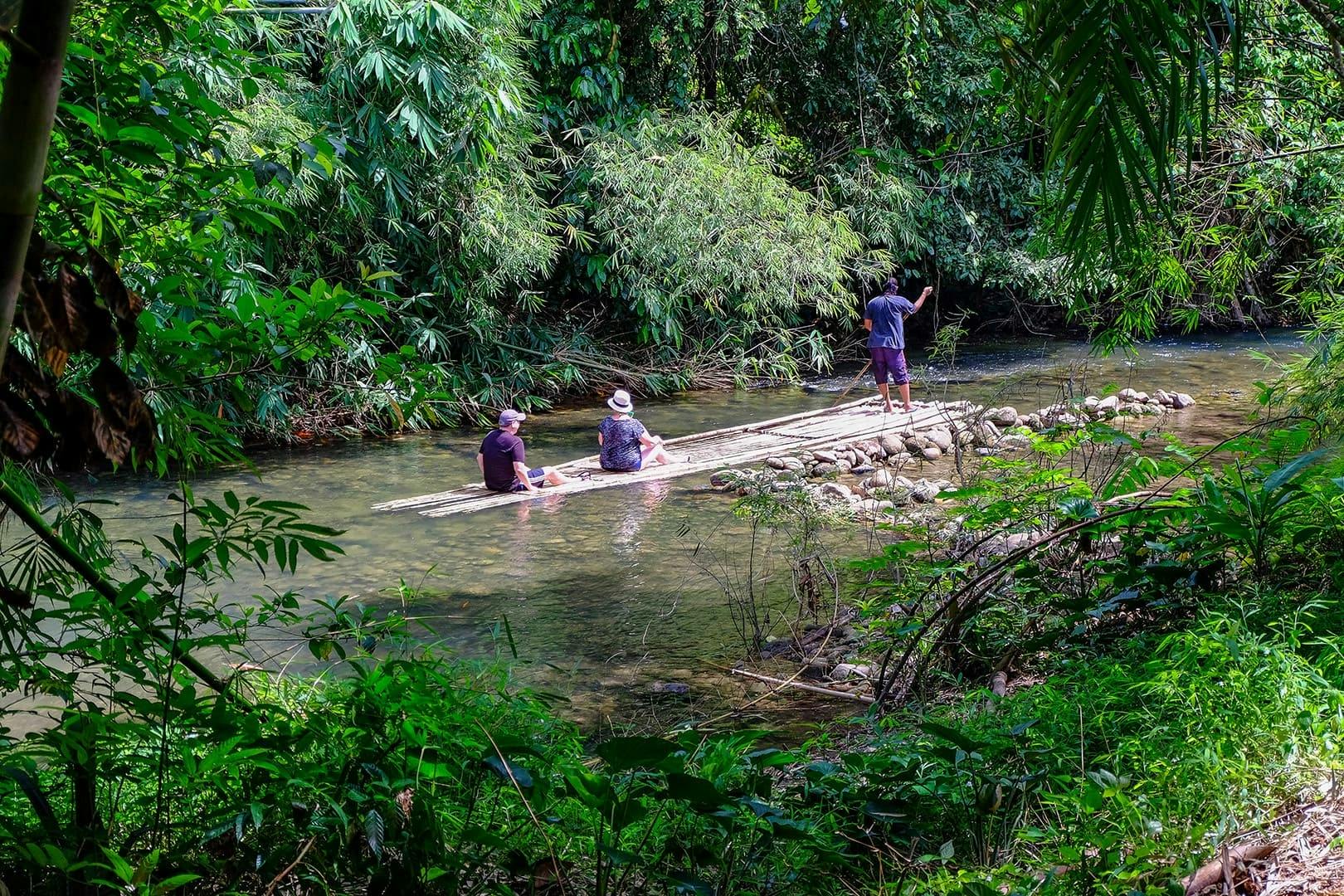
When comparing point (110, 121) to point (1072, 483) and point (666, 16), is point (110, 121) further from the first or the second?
point (666, 16)

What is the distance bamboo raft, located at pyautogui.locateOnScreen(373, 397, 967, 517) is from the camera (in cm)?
857

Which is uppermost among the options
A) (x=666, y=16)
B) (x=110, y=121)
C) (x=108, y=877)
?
(x=666, y=16)

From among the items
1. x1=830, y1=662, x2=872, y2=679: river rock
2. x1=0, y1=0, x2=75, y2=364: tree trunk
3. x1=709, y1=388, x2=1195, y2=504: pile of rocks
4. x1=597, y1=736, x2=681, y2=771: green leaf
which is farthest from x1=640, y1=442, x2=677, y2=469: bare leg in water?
x1=0, y1=0, x2=75, y2=364: tree trunk

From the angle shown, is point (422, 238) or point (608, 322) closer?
point (422, 238)

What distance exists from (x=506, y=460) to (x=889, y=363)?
4.80 meters

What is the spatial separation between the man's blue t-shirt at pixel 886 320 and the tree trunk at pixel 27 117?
10.8 metres

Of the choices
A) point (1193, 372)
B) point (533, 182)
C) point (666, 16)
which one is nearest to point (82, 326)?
point (533, 182)

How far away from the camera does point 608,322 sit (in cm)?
1513

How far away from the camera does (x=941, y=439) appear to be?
10641 millimetres

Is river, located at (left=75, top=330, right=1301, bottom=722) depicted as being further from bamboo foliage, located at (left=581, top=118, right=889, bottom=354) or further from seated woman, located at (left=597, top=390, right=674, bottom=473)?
bamboo foliage, located at (left=581, top=118, right=889, bottom=354)

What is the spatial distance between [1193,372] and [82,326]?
49.4 ft

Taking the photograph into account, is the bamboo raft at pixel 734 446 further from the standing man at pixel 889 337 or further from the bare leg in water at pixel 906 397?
the standing man at pixel 889 337

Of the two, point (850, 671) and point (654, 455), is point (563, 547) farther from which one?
point (850, 671)

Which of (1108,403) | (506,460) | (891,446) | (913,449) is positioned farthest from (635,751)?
(1108,403)
